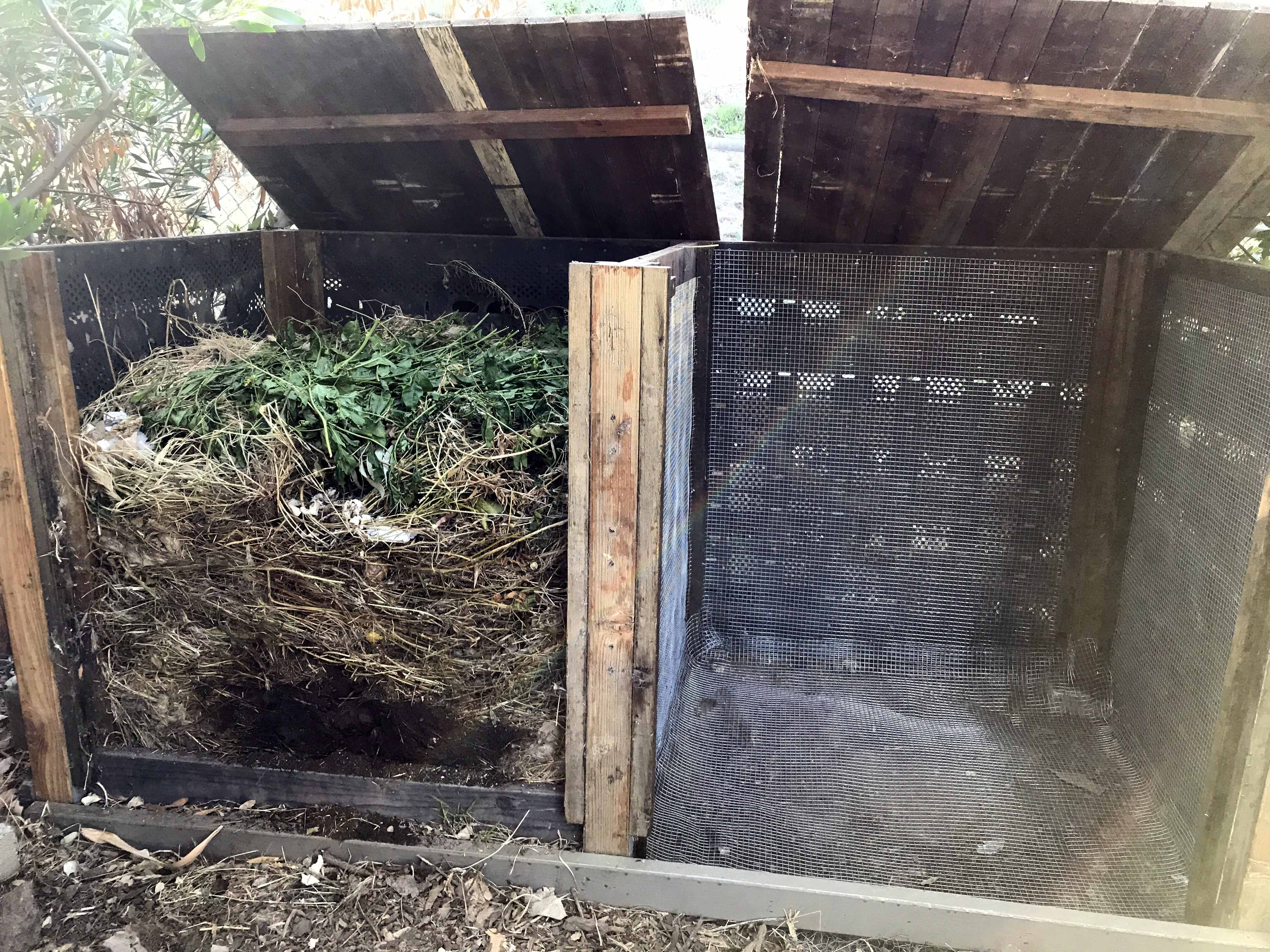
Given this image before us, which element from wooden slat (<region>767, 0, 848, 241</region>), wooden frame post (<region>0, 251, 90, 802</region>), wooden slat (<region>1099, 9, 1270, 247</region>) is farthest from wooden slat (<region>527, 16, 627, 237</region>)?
wooden slat (<region>1099, 9, 1270, 247</region>)

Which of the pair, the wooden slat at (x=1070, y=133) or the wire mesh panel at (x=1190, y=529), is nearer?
the wooden slat at (x=1070, y=133)

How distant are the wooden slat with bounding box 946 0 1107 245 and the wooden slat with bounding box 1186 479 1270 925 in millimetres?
1229

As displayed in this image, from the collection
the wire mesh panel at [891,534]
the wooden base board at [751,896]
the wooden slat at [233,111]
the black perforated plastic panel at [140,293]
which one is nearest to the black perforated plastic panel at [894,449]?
the wire mesh panel at [891,534]

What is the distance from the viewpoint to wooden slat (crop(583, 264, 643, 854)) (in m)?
2.04

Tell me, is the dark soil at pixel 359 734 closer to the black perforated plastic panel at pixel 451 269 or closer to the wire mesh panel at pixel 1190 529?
the black perforated plastic panel at pixel 451 269

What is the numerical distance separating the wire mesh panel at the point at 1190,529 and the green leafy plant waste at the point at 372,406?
199 centimetres

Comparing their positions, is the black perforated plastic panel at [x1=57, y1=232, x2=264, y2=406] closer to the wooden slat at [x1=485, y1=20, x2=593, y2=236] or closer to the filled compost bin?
the filled compost bin

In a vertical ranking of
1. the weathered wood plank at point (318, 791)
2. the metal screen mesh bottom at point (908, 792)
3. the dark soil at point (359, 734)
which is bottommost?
the metal screen mesh bottom at point (908, 792)

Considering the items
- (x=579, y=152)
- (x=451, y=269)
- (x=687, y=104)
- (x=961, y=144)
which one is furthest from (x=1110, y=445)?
(x=451, y=269)

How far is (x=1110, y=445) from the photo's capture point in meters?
3.21

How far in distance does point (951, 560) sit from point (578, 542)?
1894 mm

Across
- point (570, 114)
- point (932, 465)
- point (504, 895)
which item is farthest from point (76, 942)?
point (932, 465)

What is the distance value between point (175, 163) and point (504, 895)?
3918 mm

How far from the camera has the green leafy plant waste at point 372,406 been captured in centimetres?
242
